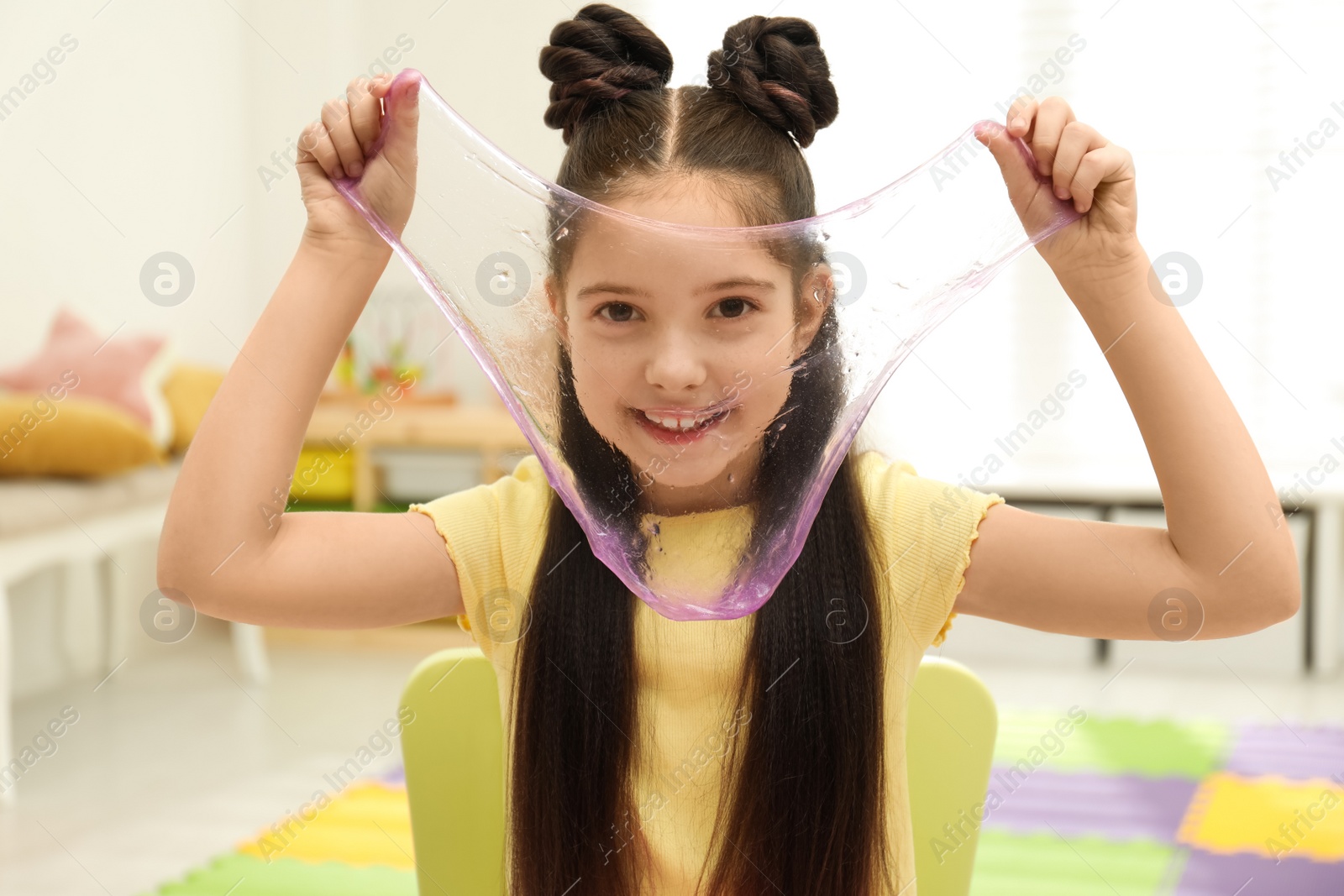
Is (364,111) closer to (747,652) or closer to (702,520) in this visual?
(702,520)

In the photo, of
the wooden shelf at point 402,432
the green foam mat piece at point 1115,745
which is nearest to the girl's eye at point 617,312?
the green foam mat piece at point 1115,745

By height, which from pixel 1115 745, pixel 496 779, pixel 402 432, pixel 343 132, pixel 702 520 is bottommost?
pixel 1115 745

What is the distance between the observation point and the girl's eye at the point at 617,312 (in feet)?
2.14

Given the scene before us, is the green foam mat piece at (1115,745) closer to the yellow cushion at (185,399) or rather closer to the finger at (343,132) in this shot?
the finger at (343,132)

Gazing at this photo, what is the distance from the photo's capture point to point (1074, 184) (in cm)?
63

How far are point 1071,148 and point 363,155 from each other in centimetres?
38

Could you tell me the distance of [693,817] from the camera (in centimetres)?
78

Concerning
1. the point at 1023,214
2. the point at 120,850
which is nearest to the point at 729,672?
the point at 1023,214

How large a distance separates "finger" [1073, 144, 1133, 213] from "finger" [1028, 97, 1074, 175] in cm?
2

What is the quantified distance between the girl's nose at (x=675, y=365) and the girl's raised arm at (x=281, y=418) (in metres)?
0.17

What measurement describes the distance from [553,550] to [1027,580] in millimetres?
308

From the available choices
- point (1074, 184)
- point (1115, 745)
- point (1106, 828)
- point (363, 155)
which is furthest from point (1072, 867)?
point (363, 155)

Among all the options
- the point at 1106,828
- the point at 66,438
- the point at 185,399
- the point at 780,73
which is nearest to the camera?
the point at 780,73

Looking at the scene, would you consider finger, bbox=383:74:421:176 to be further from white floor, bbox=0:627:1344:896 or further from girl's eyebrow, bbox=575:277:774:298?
white floor, bbox=0:627:1344:896
